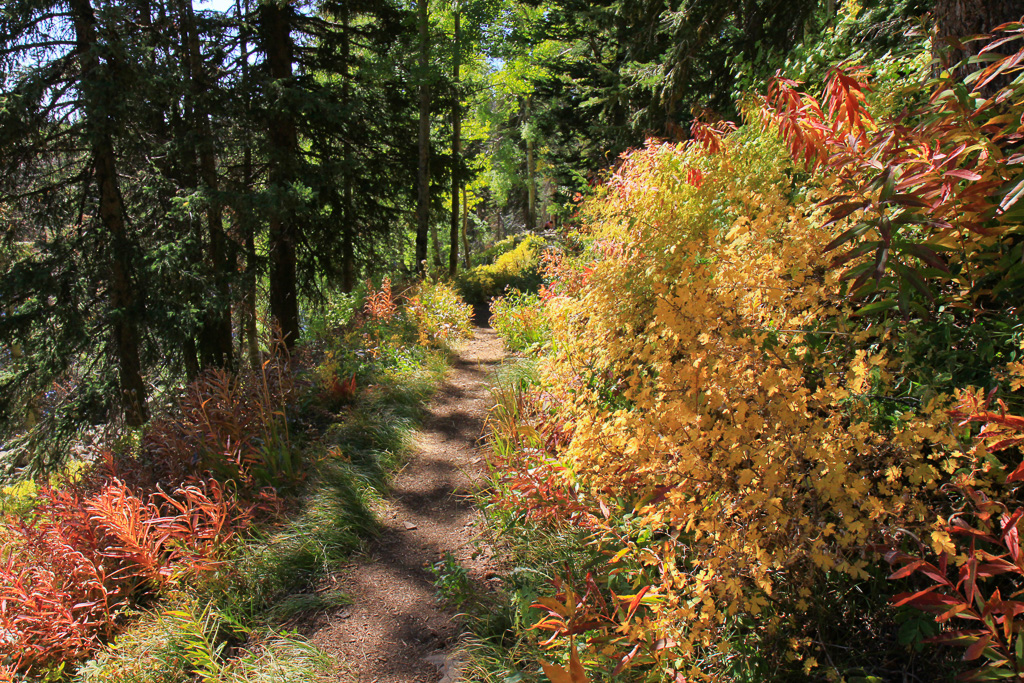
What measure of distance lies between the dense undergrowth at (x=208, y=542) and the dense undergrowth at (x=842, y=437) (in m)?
1.52

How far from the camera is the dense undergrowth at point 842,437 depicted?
148 centimetres

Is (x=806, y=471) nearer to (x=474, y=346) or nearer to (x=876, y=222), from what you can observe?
(x=876, y=222)

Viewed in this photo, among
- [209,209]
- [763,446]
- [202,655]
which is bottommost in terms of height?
[202,655]

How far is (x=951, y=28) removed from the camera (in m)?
2.59

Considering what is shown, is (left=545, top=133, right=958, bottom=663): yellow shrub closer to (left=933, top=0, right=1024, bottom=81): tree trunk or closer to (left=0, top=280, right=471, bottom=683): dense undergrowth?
(left=933, top=0, right=1024, bottom=81): tree trunk

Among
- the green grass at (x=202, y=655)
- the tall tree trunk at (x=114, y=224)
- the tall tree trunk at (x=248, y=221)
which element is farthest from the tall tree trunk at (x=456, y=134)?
the green grass at (x=202, y=655)

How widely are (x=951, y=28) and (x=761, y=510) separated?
2.52 m

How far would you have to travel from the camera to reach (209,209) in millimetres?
8219

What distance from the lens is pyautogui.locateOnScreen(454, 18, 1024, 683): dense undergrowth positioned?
1484 millimetres

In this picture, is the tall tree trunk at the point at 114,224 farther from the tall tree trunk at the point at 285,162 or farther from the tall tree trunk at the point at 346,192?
the tall tree trunk at the point at 346,192

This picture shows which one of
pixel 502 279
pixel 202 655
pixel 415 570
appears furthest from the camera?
pixel 502 279

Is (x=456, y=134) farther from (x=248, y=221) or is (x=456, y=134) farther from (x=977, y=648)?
(x=977, y=648)

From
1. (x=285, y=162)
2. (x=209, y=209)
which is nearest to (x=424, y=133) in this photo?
(x=285, y=162)

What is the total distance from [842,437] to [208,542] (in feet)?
12.1
